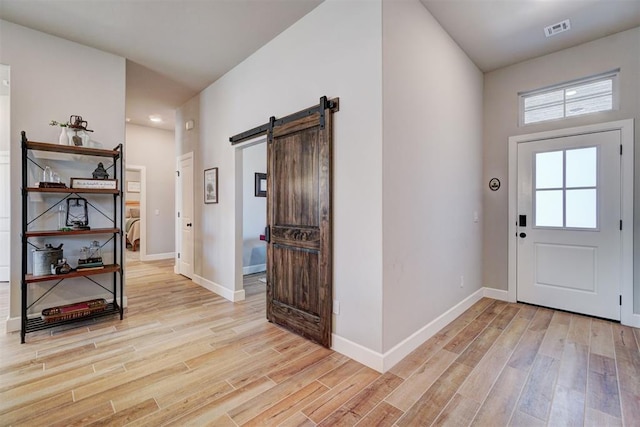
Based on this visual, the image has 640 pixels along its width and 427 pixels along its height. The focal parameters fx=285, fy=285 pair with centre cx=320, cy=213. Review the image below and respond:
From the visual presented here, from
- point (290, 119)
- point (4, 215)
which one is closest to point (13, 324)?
point (4, 215)

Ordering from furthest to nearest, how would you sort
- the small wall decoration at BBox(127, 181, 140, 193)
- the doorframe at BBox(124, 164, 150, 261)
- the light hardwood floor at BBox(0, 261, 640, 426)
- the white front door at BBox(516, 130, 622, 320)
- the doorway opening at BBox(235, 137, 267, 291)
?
the small wall decoration at BBox(127, 181, 140, 193) < the doorframe at BBox(124, 164, 150, 261) < the doorway opening at BBox(235, 137, 267, 291) < the white front door at BBox(516, 130, 622, 320) < the light hardwood floor at BBox(0, 261, 640, 426)

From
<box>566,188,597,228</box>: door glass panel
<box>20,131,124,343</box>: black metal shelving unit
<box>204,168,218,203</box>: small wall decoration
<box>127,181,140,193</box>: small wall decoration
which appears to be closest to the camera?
<box>20,131,124,343</box>: black metal shelving unit

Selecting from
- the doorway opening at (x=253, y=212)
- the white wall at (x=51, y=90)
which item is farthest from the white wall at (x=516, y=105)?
the white wall at (x=51, y=90)

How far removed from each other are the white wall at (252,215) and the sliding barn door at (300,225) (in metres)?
2.32

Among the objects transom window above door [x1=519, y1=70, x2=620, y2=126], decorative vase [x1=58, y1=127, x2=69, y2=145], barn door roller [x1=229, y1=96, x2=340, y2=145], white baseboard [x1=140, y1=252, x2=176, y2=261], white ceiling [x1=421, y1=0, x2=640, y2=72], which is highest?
white ceiling [x1=421, y1=0, x2=640, y2=72]

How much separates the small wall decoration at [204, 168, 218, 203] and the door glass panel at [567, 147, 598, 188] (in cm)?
443

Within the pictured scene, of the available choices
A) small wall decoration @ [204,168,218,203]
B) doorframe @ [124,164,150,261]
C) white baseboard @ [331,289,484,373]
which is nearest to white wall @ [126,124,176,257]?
doorframe @ [124,164,150,261]

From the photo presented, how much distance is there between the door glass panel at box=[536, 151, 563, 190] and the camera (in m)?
3.35

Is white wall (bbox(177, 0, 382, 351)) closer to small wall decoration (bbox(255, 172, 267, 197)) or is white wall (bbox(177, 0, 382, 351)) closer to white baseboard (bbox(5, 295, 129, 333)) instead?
small wall decoration (bbox(255, 172, 267, 197))

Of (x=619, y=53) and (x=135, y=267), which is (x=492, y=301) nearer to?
(x=619, y=53)

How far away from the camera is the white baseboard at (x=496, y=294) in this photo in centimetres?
373

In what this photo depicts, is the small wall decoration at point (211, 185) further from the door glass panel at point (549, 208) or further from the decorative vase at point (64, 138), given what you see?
the door glass panel at point (549, 208)

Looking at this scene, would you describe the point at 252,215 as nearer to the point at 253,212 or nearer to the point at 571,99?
the point at 253,212

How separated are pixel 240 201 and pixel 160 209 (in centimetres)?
398
